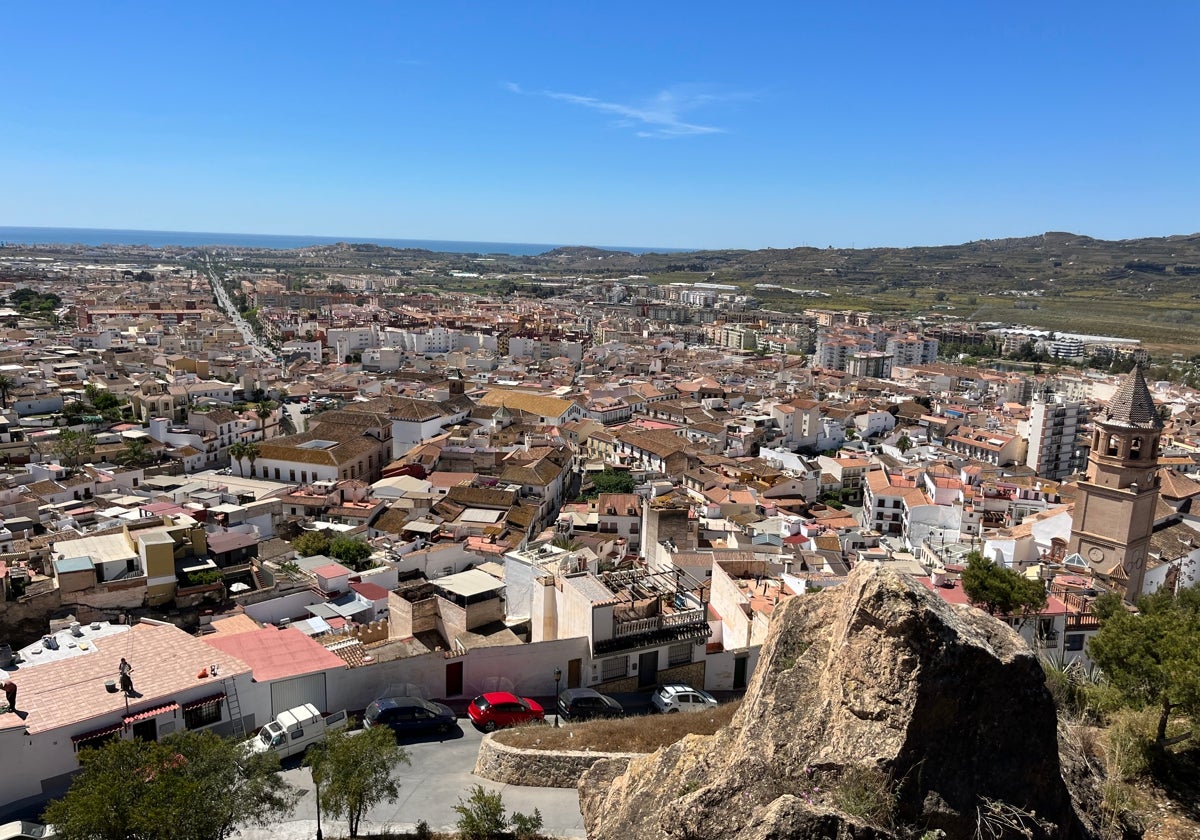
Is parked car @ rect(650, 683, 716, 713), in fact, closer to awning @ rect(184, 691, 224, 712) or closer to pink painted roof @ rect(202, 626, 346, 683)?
pink painted roof @ rect(202, 626, 346, 683)

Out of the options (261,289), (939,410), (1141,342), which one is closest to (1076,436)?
(939,410)

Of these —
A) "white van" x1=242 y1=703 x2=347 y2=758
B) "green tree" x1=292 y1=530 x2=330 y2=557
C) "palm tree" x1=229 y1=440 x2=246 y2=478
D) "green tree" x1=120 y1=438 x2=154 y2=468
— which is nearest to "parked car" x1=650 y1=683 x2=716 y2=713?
"white van" x1=242 y1=703 x2=347 y2=758

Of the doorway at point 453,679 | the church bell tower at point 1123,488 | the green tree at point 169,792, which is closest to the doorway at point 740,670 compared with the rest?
the doorway at point 453,679

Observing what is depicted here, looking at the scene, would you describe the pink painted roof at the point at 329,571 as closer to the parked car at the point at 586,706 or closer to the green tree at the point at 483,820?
the parked car at the point at 586,706

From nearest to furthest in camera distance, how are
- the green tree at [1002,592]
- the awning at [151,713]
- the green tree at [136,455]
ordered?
the awning at [151,713] < the green tree at [1002,592] < the green tree at [136,455]

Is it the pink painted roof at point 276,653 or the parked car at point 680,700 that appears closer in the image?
the pink painted roof at point 276,653

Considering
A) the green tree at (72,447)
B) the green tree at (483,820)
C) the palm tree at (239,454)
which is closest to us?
the green tree at (483,820)

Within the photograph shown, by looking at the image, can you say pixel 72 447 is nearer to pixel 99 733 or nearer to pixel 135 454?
pixel 135 454
